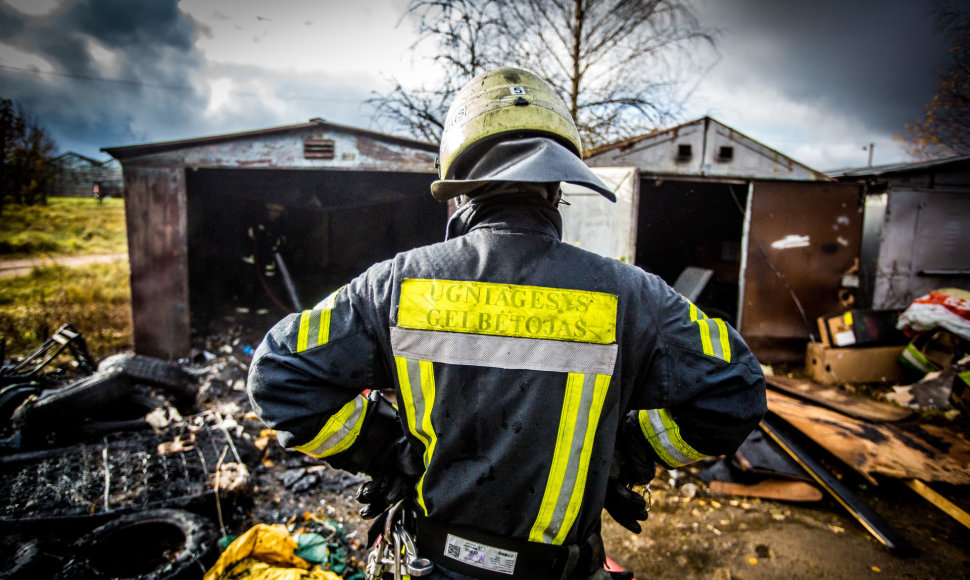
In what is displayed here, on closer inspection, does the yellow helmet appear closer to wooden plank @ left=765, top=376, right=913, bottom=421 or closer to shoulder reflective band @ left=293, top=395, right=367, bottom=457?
shoulder reflective band @ left=293, top=395, right=367, bottom=457

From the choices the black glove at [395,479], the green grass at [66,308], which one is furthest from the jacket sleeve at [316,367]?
the green grass at [66,308]

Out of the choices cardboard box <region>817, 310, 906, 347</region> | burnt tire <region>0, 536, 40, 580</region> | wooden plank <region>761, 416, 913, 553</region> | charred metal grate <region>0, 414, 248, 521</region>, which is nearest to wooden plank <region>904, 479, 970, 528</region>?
wooden plank <region>761, 416, 913, 553</region>

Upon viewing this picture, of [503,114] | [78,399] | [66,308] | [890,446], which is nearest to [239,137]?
[78,399]

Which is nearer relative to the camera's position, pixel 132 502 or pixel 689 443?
pixel 689 443

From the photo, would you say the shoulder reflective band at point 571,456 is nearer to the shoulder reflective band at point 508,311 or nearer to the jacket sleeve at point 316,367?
the shoulder reflective band at point 508,311

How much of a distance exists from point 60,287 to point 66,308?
2.71 metres

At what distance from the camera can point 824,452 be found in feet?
12.5

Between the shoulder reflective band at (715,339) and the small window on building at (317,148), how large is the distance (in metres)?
5.72

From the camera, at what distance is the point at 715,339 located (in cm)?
114

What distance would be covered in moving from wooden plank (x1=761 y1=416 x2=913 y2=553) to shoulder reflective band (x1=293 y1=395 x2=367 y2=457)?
372 centimetres

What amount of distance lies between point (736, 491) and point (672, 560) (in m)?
1.04

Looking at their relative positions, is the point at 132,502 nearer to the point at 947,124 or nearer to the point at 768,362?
the point at 768,362

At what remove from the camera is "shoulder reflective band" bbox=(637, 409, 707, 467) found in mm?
1314

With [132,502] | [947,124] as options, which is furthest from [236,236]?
[947,124]
